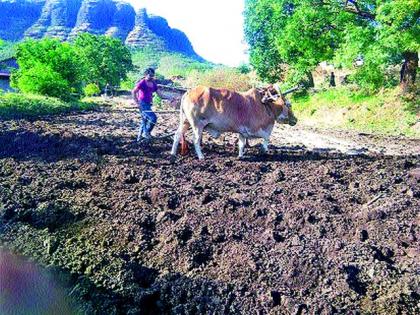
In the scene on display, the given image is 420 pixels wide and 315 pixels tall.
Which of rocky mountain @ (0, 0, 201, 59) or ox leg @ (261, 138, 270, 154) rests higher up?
rocky mountain @ (0, 0, 201, 59)

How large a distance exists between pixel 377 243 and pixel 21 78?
2748 centimetres

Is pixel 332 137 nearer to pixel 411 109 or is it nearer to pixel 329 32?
pixel 411 109

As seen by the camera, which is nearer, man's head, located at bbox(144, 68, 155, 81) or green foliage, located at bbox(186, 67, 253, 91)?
man's head, located at bbox(144, 68, 155, 81)

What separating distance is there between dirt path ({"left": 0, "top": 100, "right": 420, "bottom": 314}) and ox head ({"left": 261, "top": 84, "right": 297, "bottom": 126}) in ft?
3.40

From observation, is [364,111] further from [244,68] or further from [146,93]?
[244,68]

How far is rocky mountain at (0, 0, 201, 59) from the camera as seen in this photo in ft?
481

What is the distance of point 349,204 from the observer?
584 centimetres

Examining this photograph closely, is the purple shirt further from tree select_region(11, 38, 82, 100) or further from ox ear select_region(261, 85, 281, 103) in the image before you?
tree select_region(11, 38, 82, 100)

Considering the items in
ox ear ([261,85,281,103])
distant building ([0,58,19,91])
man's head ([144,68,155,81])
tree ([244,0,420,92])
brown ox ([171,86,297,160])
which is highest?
tree ([244,0,420,92])

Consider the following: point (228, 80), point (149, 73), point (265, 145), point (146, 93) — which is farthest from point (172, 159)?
point (228, 80)

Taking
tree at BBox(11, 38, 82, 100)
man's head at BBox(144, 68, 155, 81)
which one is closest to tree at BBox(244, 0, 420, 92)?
man's head at BBox(144, 68, 155, 81)

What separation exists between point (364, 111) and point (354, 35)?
15.1 ft

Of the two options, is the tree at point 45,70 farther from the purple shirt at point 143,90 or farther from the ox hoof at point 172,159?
the ox hoof at point 172,159

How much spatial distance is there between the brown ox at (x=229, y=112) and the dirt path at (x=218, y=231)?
0.57m
